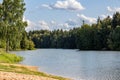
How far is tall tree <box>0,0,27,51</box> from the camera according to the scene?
9312cm

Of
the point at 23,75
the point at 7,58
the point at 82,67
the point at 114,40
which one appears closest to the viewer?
the point at 23,75

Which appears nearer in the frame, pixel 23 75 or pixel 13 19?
pixel 23 75

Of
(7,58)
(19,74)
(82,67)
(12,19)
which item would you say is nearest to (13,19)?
(12,19)

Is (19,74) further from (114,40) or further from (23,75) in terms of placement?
(114,40)

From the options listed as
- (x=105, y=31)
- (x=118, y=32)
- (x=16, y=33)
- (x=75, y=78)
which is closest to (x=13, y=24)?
(x=16, y=33)

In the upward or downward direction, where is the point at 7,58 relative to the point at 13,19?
downward

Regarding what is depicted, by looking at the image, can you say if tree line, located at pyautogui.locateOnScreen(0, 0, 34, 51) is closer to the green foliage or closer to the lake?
the lake

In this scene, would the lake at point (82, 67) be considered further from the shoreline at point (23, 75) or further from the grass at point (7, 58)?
the shoreline at point (23, 75)

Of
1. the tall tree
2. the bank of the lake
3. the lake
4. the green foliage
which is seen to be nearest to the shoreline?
the bank of the lake

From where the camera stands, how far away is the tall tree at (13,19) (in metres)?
93.1

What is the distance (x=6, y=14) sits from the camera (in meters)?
93.9

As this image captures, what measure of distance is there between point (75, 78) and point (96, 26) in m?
153

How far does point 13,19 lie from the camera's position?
93.7 meters

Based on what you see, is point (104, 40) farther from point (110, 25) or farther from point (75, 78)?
point (75, 78)
